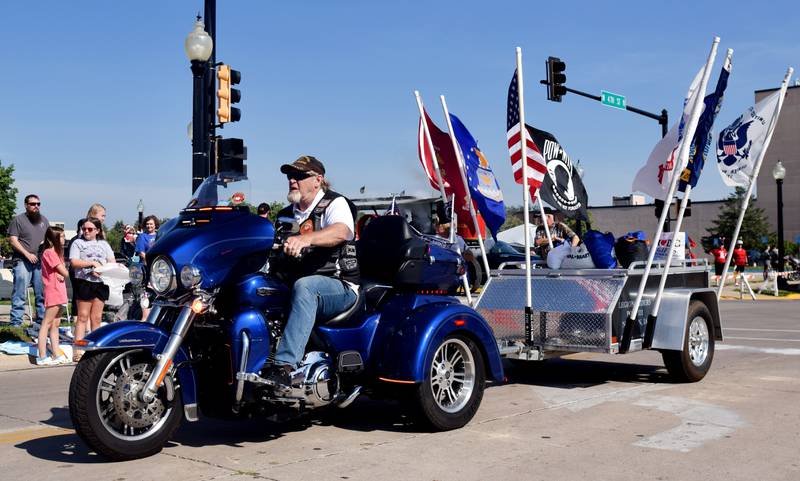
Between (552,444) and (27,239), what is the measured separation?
29.4 feet

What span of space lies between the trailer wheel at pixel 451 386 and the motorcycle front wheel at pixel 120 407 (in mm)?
1683

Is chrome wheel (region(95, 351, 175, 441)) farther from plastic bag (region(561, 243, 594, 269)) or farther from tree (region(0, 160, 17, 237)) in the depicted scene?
tree (region(0, 160, 17, 237))

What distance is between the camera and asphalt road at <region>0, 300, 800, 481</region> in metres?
5.12

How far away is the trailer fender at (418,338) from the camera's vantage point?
237 inches

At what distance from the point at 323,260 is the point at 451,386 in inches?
54.7

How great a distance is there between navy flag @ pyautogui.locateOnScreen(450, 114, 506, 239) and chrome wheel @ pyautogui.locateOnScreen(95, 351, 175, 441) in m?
5.64

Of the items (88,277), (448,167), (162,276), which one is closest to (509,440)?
(162,276)

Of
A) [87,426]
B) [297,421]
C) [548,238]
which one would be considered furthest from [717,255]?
[87,426]

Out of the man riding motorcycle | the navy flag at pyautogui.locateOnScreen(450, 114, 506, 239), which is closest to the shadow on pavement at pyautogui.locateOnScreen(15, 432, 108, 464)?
the man riding motorcycle

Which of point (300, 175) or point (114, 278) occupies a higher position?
point (300, 175)

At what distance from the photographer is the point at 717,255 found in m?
26.7

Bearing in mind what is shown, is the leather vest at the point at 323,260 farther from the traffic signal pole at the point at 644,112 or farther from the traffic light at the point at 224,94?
the traffic signal pole at the point at 644,112

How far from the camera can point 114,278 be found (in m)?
12.9

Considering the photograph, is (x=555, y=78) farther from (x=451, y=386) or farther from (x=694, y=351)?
(x=451, y=386)
